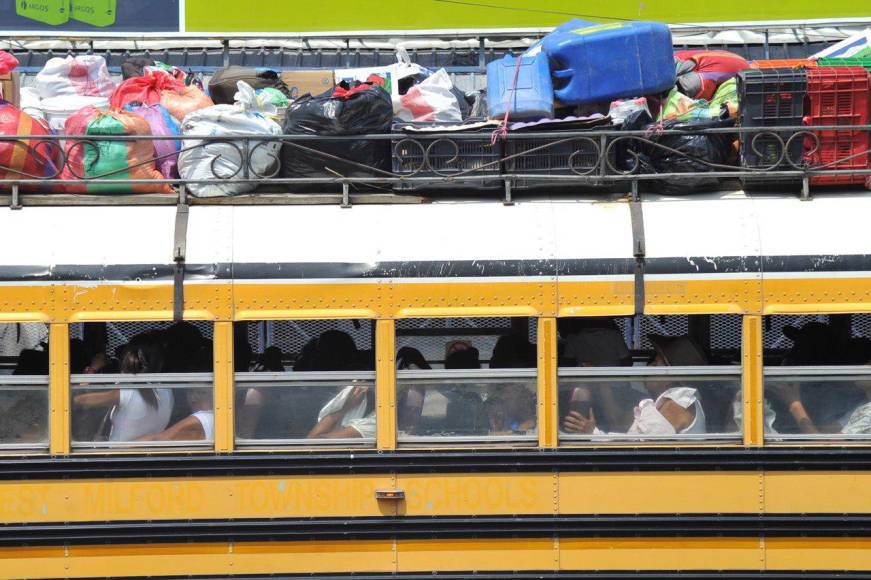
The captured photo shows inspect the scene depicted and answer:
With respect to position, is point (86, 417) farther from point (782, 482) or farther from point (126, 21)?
point (126, 21)

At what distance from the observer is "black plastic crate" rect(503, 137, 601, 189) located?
19.3 ft

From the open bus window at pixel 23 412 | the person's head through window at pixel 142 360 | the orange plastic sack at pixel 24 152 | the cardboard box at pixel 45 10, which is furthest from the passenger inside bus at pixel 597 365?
the cardboard box at pixel 45 10

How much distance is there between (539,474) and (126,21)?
8411mm

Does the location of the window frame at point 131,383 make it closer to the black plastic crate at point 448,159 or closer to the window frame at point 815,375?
the black plastic crate at point 448,159

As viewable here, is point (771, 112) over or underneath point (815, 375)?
over

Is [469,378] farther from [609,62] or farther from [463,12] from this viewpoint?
[463,12]

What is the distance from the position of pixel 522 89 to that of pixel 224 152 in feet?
5.39

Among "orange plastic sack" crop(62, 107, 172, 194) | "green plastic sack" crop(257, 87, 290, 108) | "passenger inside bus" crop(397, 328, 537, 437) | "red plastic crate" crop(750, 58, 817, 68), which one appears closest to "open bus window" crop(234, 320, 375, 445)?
→ "passenger inside bus" crop(397, 328, 537, 437)

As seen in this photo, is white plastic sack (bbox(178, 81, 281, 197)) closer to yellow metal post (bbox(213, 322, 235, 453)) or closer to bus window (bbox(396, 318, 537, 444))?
yellow metal post (bbox(213, 322, 235, 453))

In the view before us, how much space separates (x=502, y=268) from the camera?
5.66m

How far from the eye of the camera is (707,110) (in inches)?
240

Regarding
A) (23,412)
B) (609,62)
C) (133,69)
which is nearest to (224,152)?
(23,412)

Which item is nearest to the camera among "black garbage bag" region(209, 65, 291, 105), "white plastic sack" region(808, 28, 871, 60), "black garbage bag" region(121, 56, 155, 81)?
"white plastic sack" region(808, 28, 871, 60)

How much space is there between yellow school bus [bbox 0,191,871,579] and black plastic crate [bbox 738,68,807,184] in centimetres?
32
